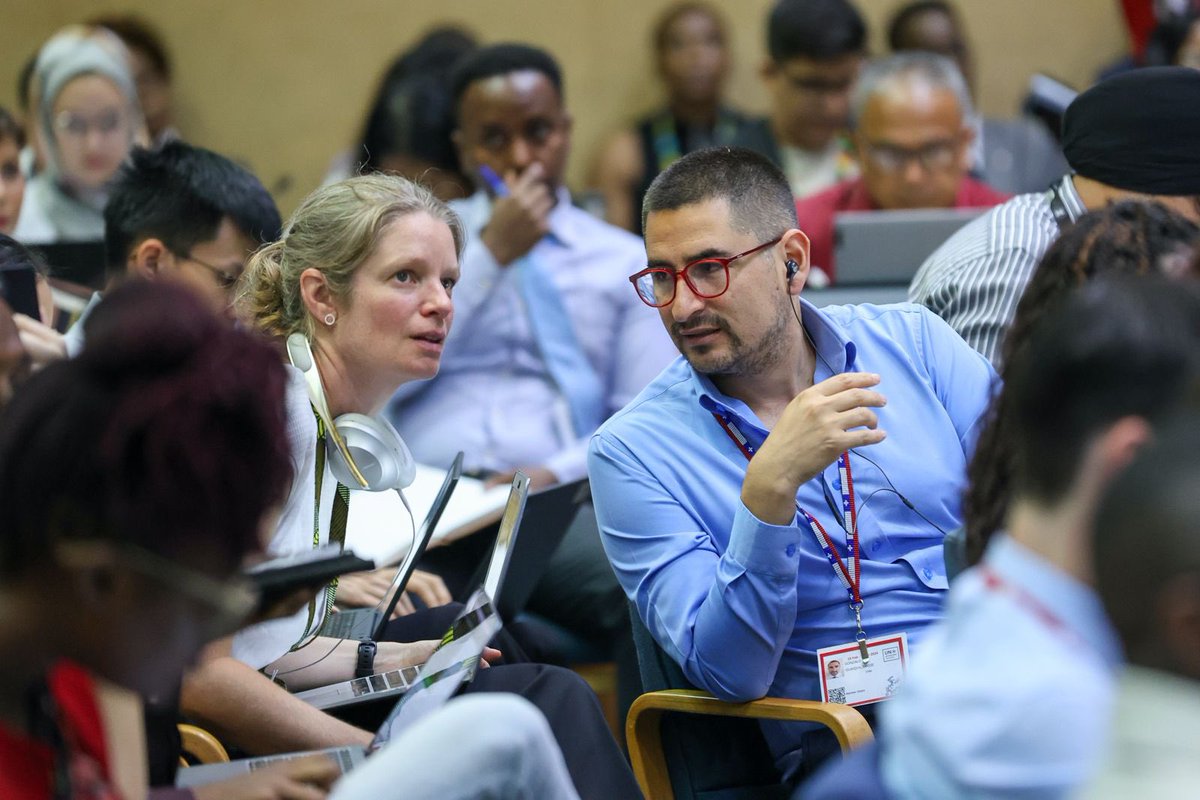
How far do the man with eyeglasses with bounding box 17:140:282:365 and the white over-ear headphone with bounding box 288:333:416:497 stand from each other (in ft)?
2.16

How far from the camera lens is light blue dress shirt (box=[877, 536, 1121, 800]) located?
46.9 inches

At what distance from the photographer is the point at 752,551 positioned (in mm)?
2107

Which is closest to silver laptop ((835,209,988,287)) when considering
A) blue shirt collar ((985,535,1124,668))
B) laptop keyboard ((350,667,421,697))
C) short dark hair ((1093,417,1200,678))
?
laptop keyboard ((350,667,421,697))

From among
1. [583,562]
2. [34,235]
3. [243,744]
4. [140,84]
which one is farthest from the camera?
[140,84]

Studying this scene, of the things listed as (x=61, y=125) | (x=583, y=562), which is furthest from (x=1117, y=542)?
(x=61, y=125)

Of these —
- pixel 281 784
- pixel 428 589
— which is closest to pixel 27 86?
pixel 428 589

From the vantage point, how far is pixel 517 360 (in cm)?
379

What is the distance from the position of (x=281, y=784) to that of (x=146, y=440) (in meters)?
0.52

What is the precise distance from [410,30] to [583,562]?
320 cm

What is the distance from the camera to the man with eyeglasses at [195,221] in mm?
2908

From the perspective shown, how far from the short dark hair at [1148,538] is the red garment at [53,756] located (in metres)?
0.87

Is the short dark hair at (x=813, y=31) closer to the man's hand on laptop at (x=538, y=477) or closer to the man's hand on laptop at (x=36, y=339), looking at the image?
the man's hand on laptop at (x=538, y=477)

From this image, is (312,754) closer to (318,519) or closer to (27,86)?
(318,519)

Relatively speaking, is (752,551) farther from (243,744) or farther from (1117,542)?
(1117,542)
